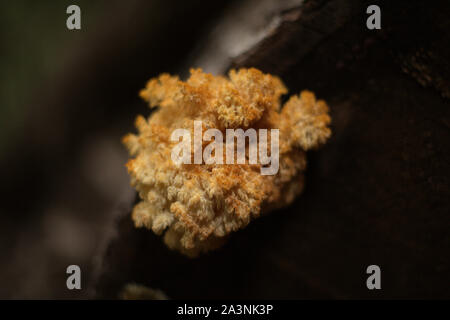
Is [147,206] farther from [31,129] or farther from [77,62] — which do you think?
[31,129]

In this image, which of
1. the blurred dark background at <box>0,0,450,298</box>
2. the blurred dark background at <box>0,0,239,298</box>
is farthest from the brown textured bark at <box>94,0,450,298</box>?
the blurred dark background at <box>0,0,239,298</box>

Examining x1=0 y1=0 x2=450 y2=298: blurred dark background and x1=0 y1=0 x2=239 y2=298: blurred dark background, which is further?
x1=0 y1=0 x2=239 y2=298: blurred dark background

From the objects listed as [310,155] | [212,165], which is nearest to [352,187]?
[310,155]

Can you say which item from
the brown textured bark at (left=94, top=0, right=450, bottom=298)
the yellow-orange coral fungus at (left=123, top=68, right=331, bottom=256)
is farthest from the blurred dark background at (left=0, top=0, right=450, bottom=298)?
the yellow-orange coral fungus at (left=123, top=68, right=331, bottom=256)

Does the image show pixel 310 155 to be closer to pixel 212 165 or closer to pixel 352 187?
pixel 352 187

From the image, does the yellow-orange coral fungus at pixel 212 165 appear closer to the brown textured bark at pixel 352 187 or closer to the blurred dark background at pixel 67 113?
the brown textured bark at pixel 352 187

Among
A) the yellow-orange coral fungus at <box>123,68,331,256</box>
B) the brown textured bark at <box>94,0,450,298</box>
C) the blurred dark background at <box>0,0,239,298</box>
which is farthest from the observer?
the blurred dark background at <box>0,0,239,298</box>

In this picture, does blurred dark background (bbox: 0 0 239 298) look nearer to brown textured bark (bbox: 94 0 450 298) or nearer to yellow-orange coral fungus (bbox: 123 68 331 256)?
yellow-orange coral fungus (bbox: 123 68 331 256)

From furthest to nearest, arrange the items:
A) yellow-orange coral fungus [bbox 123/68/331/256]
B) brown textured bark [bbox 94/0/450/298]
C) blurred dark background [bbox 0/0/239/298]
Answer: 1. blurred dark background [bbox 0/0/239/298]
2. brown textured bark [bbox 94/0/450/298]
3. yellow-orange coral fungus [bbox 123/68/331/256]
